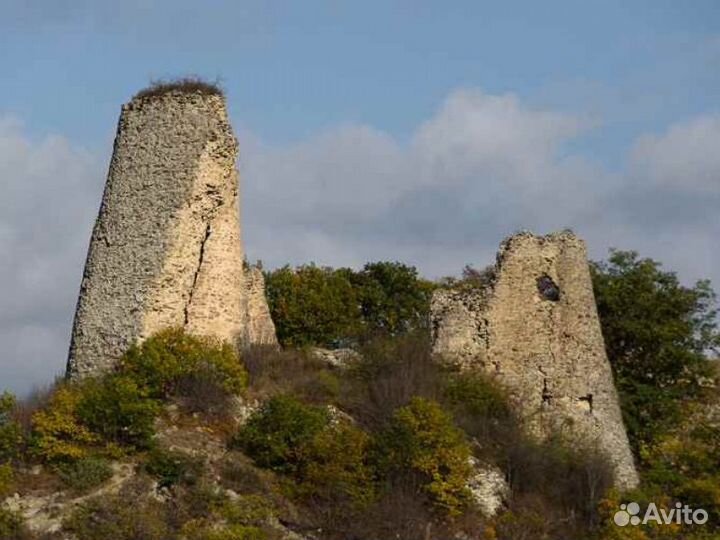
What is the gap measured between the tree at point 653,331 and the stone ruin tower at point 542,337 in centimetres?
455

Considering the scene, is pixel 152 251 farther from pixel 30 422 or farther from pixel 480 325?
pixel 480 325

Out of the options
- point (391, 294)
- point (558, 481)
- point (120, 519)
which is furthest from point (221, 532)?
point (391, 294)

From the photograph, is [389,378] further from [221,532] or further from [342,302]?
[342,302]

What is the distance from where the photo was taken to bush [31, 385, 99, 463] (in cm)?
2306

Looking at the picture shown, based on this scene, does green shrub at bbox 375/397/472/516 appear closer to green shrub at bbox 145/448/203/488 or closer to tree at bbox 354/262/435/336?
green shrub at bbox 145/448/203/488

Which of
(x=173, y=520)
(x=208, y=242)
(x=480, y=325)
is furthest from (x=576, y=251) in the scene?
(x=173, y=520)

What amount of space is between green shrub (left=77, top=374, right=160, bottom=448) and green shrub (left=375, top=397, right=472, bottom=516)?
12.2 feet

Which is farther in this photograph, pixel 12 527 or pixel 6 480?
pixel 6 480

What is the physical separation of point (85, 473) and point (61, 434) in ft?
3.69

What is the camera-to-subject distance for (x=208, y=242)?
85.0 feet

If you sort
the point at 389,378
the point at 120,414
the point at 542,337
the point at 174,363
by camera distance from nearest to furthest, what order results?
the point at 120,414, the point at 174,363, the point at 389,378, the point at 542,337

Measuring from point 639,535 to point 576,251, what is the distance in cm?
614

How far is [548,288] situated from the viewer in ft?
92.1

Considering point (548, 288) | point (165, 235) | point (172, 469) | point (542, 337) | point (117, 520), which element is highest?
point (548, 288)
